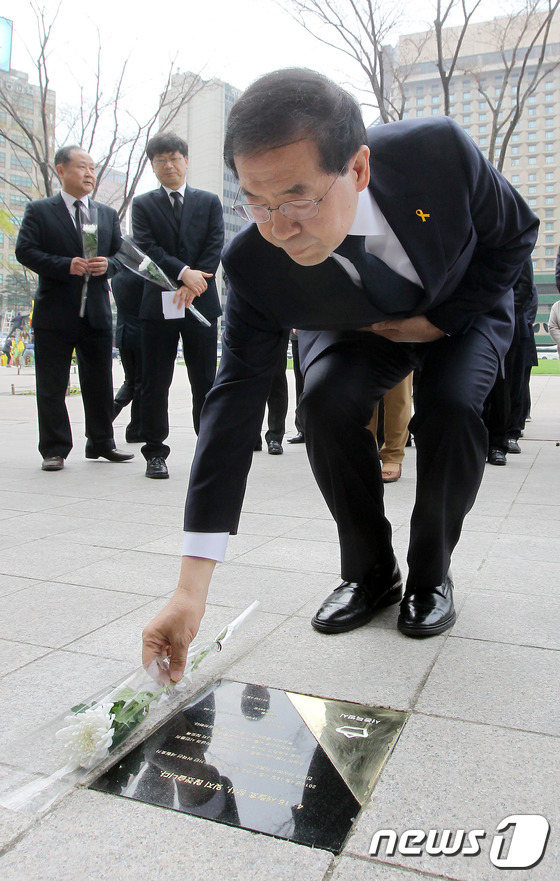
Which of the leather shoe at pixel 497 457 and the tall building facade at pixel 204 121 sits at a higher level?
the tall building facade at pixel 204 121

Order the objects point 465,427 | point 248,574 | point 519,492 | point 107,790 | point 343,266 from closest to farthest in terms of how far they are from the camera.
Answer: point 107,790
point 343,266
point 465,427
point 248,574
point 519,492

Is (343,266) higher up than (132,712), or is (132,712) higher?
(343,266)

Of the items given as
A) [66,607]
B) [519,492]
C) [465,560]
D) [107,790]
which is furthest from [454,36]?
[107,790]

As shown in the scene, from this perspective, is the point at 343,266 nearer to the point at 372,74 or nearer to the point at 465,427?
the point at 465,427

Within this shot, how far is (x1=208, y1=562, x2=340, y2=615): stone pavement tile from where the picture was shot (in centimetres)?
246

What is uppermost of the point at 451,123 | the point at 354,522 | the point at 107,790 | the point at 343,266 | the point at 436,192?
the point at 451,123

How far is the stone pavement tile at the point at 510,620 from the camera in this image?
6.96ft

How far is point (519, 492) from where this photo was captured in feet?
14.5

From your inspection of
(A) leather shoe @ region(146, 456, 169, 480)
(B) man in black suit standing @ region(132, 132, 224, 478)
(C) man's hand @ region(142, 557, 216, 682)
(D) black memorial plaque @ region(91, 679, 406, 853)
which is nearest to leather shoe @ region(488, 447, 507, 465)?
(B) man in black suit standing @ region(132, 132, 224, 478)

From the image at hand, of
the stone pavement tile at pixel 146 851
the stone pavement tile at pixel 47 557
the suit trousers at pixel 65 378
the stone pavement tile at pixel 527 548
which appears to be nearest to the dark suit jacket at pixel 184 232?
the suit trousers at pixel 65 378

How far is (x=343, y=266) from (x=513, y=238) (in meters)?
0.55

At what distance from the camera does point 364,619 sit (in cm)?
226

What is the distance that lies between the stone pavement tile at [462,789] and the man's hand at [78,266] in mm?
4224

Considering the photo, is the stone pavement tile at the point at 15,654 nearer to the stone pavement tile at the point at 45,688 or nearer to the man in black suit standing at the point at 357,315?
the stone pavement tile at the point at 45,688
